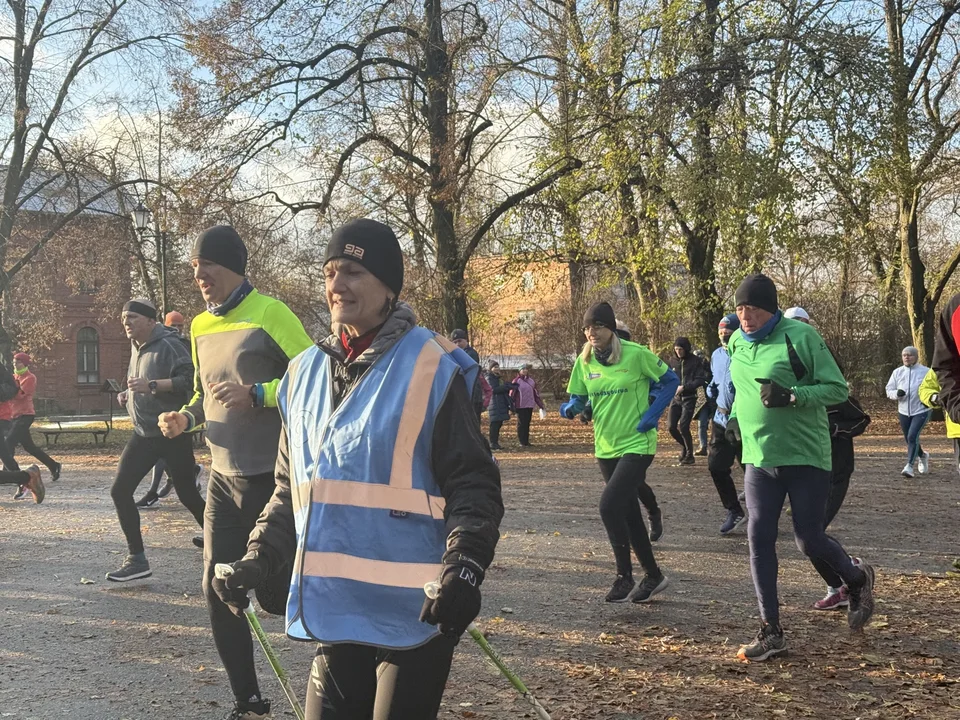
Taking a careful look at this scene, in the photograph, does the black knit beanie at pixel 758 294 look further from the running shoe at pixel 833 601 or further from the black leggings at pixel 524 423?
the black leggings at pixel 524 423

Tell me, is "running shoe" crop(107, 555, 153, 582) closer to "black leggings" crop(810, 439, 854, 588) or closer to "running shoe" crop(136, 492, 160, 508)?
"running shoe" crop(136, 492, 160, 508)

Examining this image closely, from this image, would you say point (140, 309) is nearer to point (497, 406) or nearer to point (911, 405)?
point (911, 405)

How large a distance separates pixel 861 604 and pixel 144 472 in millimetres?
4796

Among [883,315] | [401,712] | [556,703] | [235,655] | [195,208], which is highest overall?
[195,208]

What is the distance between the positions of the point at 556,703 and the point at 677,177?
46.8 feet

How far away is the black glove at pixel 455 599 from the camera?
222 centimetres

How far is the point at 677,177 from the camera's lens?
57.0 feet

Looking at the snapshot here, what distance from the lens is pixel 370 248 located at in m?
2.63

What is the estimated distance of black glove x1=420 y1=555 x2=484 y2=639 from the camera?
2225 millimetres

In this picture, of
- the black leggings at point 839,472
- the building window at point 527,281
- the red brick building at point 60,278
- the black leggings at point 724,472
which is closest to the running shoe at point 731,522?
the black leggings at point 724,472

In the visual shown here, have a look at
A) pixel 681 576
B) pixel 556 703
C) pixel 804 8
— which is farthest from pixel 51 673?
pixel 804 8

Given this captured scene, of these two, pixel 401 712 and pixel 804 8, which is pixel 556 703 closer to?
pixel 401 712

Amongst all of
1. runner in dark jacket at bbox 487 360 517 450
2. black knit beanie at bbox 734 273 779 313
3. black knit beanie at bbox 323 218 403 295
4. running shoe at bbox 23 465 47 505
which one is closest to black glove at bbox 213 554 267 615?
black knit beanie at bbox 323 218 403 295

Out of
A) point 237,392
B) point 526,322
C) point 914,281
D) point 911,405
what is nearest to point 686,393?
point 911,405
